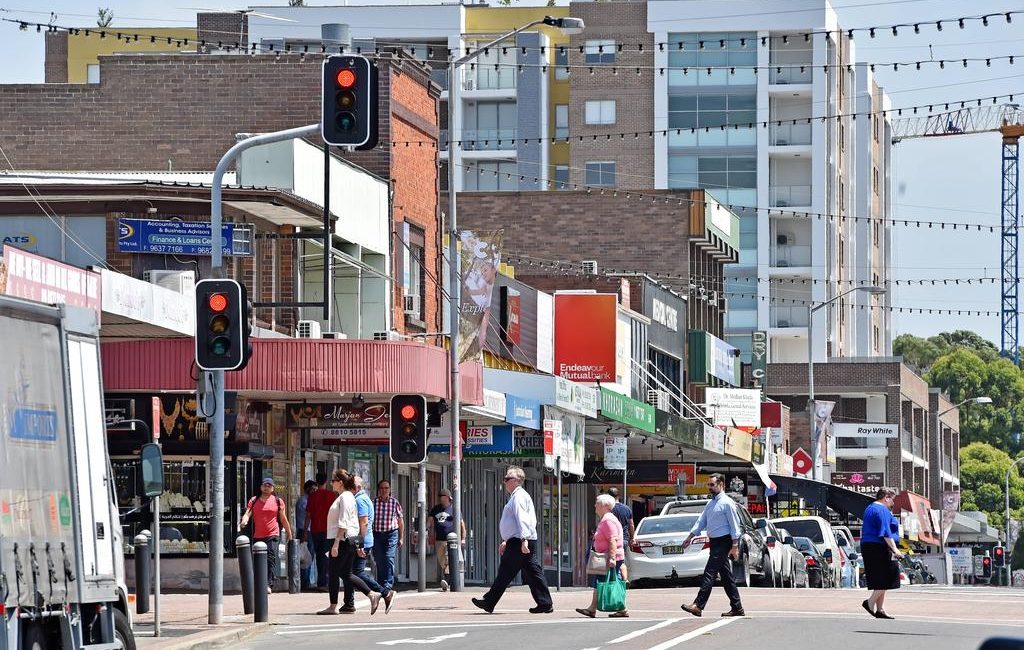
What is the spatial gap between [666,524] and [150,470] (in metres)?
17.2

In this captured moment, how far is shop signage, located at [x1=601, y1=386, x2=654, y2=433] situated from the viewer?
138 feet

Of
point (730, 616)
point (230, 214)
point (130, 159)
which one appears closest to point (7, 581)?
point (730, 616)

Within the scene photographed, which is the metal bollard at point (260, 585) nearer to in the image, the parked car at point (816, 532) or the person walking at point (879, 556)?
the person walking at point (879, 556)

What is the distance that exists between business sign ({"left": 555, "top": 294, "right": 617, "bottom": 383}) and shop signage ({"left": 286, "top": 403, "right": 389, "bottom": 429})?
1764cm

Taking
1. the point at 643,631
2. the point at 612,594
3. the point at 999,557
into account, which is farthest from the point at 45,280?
the point at 999,557

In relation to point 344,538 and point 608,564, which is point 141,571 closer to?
point 344,538

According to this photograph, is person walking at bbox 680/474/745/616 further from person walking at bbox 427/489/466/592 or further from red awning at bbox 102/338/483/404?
person walking at bbox 427/489/466/592

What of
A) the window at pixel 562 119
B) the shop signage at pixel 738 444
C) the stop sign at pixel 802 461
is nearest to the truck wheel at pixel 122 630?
the shop signage at pixel 738 444

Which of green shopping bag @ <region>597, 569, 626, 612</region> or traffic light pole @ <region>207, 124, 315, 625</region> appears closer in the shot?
traffic light pole @ <region>207, 124, 315, 625</region>

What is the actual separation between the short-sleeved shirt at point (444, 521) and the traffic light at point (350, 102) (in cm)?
1473

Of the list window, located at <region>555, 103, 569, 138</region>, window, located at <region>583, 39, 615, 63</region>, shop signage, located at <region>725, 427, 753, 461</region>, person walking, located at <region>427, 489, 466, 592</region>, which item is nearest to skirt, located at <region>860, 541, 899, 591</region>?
person walking, located at <region>427, 489, 466, 592</region>

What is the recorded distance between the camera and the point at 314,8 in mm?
89812

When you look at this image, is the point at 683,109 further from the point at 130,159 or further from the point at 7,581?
the point at 7,581

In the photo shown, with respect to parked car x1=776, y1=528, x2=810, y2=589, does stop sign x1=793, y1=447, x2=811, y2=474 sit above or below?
above
